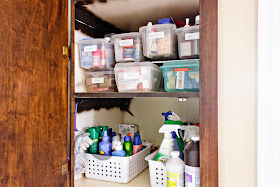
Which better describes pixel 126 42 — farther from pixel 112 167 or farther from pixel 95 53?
pixel 112 167

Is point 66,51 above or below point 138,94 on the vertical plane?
above

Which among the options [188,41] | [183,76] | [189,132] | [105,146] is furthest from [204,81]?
[105,146]

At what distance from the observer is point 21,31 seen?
90 centimetres

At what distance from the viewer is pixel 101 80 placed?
1.33m

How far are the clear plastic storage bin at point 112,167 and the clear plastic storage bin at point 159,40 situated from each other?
0.60 metres

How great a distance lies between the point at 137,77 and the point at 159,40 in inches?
8.6

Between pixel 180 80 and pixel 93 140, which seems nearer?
pixel 180 80

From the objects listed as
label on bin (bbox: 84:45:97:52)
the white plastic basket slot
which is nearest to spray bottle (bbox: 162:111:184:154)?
the white plastic basket slot

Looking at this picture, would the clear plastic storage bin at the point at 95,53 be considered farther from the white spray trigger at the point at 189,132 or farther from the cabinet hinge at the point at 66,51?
the white spray trigger at the point at 189,132

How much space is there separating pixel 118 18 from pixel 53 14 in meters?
0.47

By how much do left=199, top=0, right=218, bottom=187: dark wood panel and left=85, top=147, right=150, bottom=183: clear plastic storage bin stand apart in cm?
51
